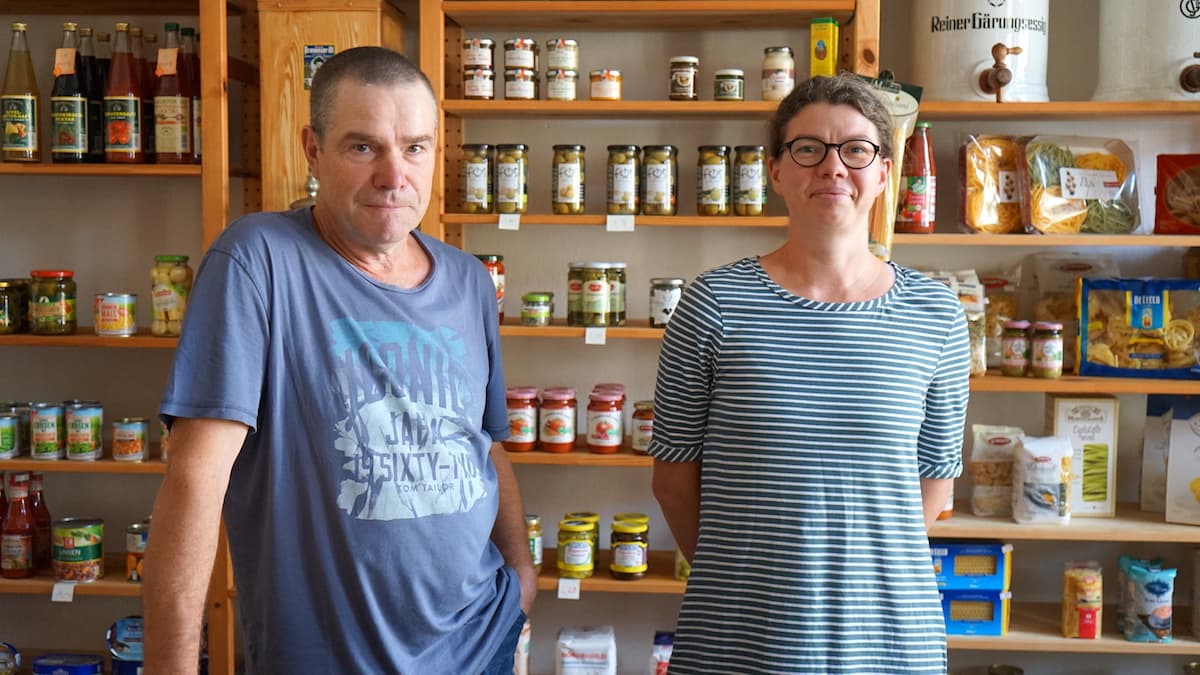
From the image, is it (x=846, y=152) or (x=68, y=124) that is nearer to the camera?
(x=846, y=152)

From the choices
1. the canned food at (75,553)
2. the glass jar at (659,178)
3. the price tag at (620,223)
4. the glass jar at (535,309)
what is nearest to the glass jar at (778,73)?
the glass jar at (659,178)

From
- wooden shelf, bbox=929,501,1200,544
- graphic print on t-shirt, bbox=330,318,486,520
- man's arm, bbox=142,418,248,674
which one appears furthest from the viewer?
wooden shelf, bbox=929,501,1200,544

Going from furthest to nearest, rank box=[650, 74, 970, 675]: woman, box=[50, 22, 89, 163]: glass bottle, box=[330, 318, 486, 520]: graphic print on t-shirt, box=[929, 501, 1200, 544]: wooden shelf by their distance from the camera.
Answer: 1. box=[50, 22, 89, 163]: glass bottle
2. box=[929, 501, 1200, 544]: wooden shelf
3. box=[650, 74, 970, 675]: woman
4. box=[330, 318, 486, 520]: graphic print on t-shirt

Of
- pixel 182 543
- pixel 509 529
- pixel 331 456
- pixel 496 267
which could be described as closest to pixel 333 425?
pixel 331 456

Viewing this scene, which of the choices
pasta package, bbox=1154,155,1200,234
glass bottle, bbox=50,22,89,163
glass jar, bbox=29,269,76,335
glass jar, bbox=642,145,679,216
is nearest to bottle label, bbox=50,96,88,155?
glass bottle, bbox=50,22,89,163

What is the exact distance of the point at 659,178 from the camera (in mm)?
2965

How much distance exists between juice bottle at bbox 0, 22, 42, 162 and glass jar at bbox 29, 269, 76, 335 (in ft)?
1.01

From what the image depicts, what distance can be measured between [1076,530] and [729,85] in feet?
4.57

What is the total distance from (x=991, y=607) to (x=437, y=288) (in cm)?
200

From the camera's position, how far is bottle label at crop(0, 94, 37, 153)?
3049 mm

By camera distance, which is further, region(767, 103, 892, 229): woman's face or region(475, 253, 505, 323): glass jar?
region(475, 253, 505, 323): glass jar

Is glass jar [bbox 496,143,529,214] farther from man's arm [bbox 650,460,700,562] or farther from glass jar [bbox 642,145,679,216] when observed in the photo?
man's arm [bbox 650,460,700,562]

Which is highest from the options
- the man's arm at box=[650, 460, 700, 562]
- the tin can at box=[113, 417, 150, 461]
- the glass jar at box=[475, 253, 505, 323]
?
the glass jar at box=[475, 253, 505, 323]

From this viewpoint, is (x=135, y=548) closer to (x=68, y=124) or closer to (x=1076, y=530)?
(x=68, y=124)
